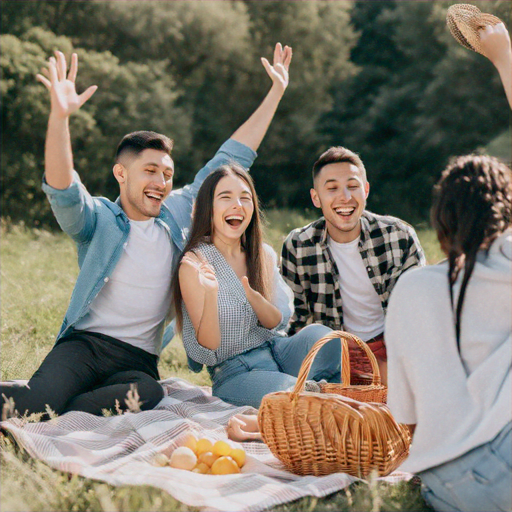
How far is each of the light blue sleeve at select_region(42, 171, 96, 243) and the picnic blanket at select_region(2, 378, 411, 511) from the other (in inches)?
40.5

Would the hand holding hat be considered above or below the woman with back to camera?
above

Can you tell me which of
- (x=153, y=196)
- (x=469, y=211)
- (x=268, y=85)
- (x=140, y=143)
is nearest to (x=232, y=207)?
(x=153, y=196)

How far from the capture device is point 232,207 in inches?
169

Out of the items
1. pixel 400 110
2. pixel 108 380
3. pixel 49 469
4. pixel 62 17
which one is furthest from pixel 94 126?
pixel 49 469

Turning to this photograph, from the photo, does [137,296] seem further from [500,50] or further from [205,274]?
[500,50]

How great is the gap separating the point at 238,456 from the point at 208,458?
0.14 meters

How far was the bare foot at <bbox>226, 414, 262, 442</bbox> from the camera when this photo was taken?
11.8 feet

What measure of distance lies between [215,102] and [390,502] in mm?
16261

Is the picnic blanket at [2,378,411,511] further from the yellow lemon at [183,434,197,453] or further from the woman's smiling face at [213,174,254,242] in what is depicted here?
the woman's smiling face at [213,174,254,242]

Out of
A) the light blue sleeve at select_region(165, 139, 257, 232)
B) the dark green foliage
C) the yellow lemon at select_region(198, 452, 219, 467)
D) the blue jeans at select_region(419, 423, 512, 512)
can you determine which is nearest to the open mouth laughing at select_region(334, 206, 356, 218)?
the light blue sleeve at select_region(165, 139, 257, 232)

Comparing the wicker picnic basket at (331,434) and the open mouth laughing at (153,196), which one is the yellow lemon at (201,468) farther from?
the open mouth laughing at (153,196)

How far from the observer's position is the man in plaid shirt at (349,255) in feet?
15.6

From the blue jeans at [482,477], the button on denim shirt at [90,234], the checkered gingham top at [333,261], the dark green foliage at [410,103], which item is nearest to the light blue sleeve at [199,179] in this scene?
the button on denim shirt at [90,234]

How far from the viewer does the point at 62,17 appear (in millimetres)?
16766
